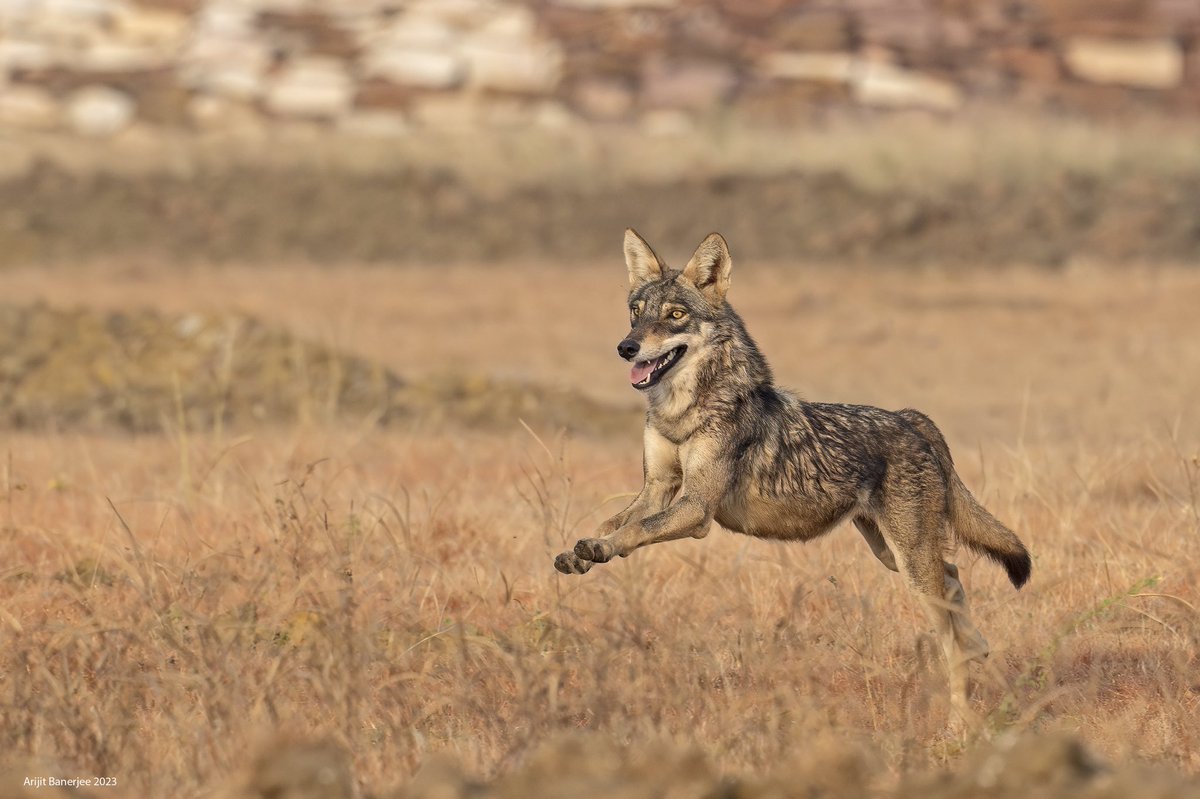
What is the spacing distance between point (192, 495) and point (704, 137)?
26.3 metres

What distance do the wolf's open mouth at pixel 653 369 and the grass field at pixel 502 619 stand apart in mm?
647

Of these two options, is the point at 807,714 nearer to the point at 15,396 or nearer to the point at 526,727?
the point at 526,727

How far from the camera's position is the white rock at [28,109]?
40.8 meters

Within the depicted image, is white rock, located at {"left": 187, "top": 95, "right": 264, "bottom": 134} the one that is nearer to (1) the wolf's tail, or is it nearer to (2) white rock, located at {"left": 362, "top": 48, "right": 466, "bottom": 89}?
(2) white rock, located at {"left": 362, "top": 48, "right": 466, "bottom": 89}

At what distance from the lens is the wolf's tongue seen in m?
5.80

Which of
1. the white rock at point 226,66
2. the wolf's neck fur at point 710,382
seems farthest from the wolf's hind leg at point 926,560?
the white rock at point 226,66

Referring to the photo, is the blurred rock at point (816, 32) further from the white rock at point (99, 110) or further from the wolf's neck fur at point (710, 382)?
the wolf's neck fur at point (710, 382)

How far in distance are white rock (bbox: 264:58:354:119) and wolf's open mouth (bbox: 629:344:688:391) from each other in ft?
116

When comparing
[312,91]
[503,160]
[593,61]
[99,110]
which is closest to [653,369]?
[503,160]

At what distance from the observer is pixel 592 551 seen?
5.21 m

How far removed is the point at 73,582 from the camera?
729 cm

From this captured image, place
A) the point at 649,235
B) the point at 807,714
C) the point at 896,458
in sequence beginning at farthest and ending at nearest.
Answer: the point at 649,235 → the point at 896,458 → the point at 807,714

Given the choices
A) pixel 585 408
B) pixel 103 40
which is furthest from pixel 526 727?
pixel 103 40

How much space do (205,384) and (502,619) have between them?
8.15 metres
